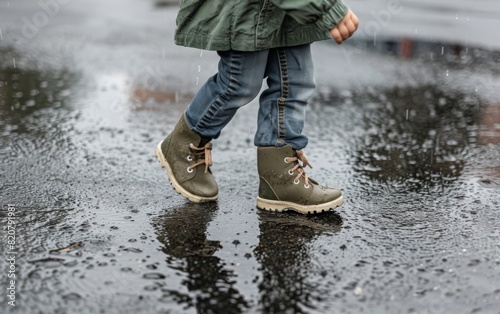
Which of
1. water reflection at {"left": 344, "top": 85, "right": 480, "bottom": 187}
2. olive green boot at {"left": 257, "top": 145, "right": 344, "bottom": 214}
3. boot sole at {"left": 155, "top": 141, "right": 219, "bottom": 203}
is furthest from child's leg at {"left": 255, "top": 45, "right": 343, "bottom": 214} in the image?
water reflection at {"left": 344, "top": 85, "right": 480, "bottom": 187}

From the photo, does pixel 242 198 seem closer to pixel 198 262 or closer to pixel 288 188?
pixel 288 188

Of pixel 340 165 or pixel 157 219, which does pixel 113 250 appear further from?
pixel 340 165

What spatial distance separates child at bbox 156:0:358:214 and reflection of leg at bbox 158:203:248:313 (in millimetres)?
218

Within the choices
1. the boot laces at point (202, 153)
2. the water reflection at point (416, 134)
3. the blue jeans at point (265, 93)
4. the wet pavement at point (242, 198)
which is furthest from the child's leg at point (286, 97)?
the water reflection at point (416, 134)

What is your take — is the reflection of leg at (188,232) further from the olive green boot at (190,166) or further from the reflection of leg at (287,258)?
the reflection of leg at (287,258)

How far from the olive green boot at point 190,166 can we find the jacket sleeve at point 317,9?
2.54ft

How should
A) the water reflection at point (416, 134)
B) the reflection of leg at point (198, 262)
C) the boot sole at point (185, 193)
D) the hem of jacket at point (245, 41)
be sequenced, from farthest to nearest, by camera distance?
the water reflection at point (416, 134)
the boot sole at point (185, 193)
the hem of jacket at point (245, 41)
the reflection of leg at point (198, 262)

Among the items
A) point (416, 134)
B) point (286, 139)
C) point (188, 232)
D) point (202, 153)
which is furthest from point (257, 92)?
point (416, 134)

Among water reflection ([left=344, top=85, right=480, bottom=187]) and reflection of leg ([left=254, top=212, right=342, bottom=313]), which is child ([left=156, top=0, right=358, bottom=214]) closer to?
reflection of leg ([left=254, top=212, right=342, bottom=313])

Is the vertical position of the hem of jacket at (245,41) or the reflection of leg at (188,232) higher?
the hem of jacket at (245,41)

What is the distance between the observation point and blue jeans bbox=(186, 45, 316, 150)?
9.20 ft

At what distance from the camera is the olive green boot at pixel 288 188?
9.58 feet

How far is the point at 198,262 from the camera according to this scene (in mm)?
2414

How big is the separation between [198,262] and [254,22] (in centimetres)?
100
